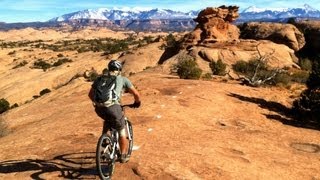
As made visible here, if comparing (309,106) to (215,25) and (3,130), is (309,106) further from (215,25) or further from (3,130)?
(215,25)

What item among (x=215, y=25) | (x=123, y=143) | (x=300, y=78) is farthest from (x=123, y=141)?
(x=215, y=25)

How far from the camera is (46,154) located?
1036 cm

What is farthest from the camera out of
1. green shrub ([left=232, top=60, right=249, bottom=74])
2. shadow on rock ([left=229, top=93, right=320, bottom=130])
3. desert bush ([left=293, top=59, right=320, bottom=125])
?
green shrub ([left=232, top=60, right=249, bottom=74])

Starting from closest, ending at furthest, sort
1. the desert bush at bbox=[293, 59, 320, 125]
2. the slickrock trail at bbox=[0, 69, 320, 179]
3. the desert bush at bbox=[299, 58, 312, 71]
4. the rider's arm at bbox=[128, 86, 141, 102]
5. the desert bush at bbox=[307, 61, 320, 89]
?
the rider's arm at bbox=[128, 86, 141, 102] < the slickrock trail at bbox=[0, 69, 320, 179] < the desert bush at bbox=[293, 59, 320, 125] < the desert bush at bbox=[307, 61, 320, 89] < the desert bush at bbox=[299, 58, 312, 71]

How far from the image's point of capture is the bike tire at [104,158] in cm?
770

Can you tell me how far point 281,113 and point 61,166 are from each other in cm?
1027

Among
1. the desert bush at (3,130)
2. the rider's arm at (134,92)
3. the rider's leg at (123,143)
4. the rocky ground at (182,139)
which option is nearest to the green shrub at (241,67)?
the rocky ground at (182,139)

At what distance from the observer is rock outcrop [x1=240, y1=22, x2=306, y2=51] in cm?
3916

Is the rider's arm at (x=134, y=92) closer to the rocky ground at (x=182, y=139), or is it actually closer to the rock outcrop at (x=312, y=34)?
the rocky ground at (x=182, y=139)

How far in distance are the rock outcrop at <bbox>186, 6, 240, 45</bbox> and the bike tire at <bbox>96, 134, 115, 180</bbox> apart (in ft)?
97.6

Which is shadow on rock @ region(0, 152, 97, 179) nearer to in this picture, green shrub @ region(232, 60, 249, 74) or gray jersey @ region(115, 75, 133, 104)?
gray jersey @ region(115, 75, 133, 104)

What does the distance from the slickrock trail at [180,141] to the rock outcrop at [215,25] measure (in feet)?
65.8

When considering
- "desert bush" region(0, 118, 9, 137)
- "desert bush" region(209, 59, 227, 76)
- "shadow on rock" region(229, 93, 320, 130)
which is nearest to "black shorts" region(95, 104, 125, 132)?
"desert bush" region(0, 118, 9, 137)

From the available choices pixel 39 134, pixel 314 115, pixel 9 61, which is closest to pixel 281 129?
pixel 314 115
